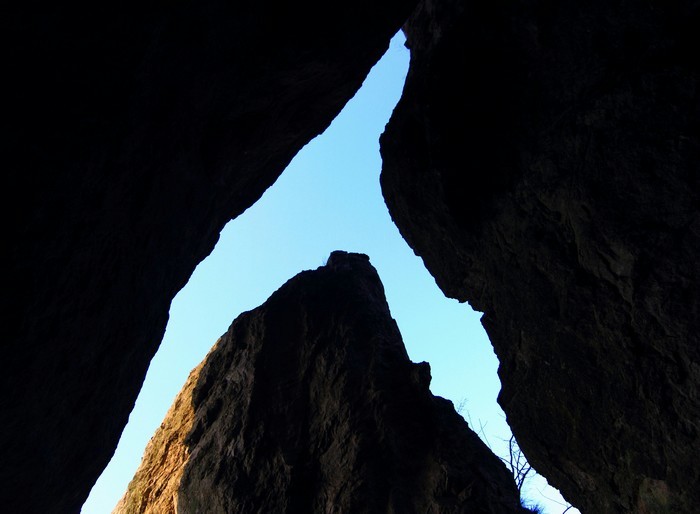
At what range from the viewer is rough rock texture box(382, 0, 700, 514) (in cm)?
705

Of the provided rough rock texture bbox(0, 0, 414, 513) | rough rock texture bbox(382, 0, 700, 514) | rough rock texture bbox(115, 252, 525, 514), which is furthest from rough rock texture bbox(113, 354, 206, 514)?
rough rock texture bbox(382, 0, 700, 514)

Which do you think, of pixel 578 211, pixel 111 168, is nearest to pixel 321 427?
pixel 578 211

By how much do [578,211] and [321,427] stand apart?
26.6 ft

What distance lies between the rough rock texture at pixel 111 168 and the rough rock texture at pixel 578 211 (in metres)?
2.84

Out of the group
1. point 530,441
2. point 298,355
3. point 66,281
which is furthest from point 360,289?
point 66,281

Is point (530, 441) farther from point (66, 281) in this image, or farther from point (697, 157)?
point (66, 281)

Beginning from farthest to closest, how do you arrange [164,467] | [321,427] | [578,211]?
[164,467], [321,427], [578,211]

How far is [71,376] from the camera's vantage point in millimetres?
7551

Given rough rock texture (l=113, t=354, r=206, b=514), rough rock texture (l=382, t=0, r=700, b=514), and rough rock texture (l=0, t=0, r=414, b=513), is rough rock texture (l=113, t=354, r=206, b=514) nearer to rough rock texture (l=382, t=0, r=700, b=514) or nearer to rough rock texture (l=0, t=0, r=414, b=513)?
rough rock texture (l=0, t=0, r=414, b=513)

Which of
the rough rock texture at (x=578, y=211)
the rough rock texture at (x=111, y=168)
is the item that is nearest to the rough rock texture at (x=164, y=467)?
the rough rock texture at (x=111, y=168)

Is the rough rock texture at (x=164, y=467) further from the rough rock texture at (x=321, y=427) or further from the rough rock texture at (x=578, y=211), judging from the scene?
the rough rock texture at (x=578, y=211)

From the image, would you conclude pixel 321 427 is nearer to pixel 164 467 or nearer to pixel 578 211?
pixel 164 467

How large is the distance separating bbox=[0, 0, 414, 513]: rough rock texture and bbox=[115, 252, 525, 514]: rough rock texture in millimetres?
3689

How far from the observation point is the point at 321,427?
12.6 metres
